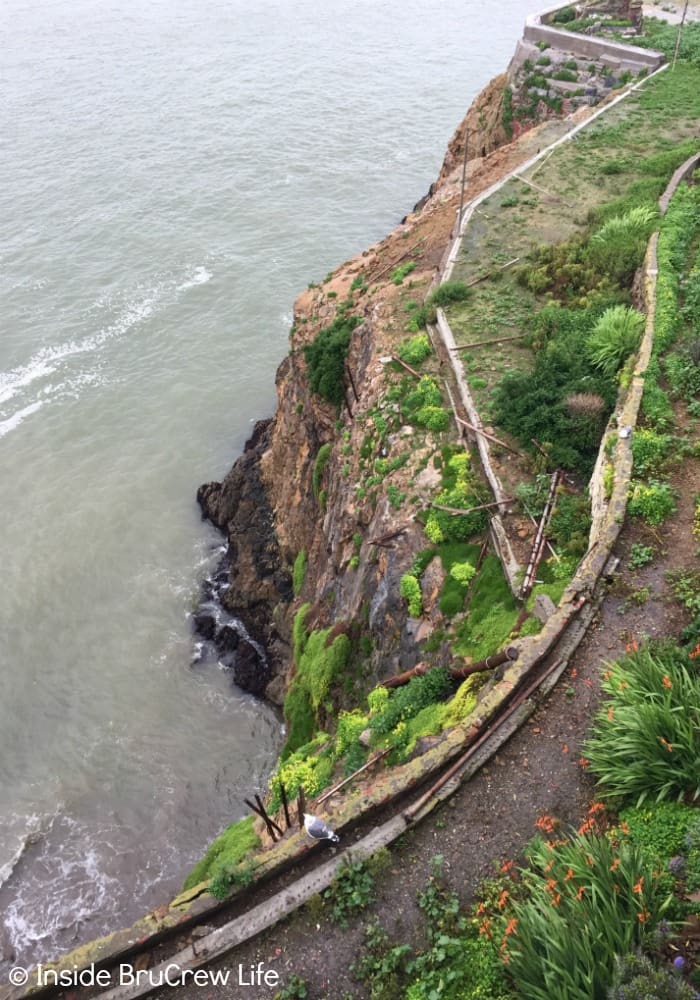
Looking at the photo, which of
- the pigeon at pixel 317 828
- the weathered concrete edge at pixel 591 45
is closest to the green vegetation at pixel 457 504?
the pigeon at pixel 317 828

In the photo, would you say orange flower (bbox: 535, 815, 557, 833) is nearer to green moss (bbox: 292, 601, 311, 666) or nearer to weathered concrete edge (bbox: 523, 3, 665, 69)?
green moss (bbox: 292, 601, 311, 666)

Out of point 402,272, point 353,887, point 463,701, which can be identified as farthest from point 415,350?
point 353,887

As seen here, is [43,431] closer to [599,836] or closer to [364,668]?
[364,668]

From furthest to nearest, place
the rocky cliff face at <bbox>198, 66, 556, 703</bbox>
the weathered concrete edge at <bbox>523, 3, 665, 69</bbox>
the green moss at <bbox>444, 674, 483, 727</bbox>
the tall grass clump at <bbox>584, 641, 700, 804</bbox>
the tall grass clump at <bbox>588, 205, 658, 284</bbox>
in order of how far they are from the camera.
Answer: the weathered concrete edge at <bbox>523, 3, 665, 69</bbox> → the tall grass clump at <bbox>588, 205, 658, 284</bbox> → the rocky cliff face at <bbox>198, 66, 556, 703</bbox> → the green moss at <bbox>444, 674, 483, 727</bbox> → the tall grass clump at <bbox>584, 641, 700, 804</bbox>

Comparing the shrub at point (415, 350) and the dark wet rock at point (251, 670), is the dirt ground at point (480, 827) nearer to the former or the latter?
the shrub at point (415, 350)

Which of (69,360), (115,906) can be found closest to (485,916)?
(115,906)

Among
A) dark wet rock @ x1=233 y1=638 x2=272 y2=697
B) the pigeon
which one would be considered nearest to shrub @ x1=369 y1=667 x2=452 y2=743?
the pigeon
